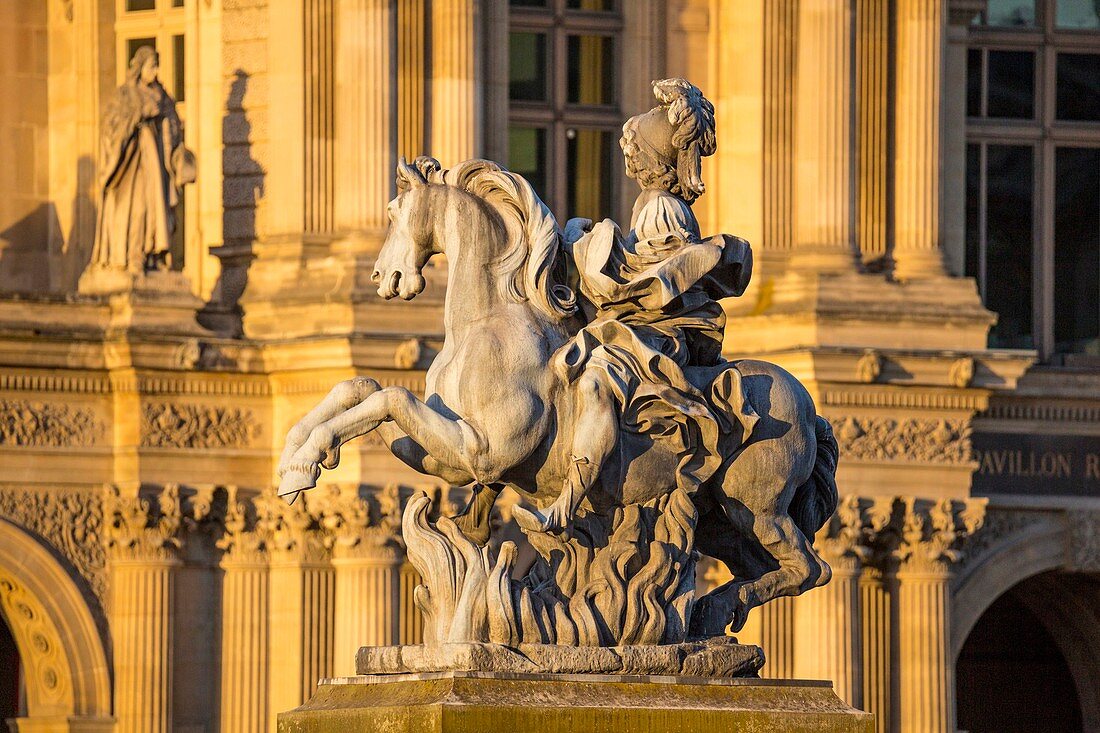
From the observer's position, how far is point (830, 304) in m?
32.6

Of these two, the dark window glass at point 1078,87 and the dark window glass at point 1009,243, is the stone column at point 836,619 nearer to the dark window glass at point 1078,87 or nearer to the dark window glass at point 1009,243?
the dark window glass at point 1009,243

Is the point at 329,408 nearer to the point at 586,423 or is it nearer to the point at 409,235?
the point at 409,235

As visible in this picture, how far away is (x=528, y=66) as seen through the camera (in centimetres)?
3441

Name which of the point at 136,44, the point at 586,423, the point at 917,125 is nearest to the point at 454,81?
the point at 136,44

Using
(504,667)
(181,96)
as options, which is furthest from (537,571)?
(181,96)

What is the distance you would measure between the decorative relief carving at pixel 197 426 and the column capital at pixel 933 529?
18.6 feet

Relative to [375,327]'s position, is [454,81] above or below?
above

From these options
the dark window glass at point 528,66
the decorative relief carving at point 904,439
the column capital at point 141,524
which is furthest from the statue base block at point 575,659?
the dark window glass at point 528,66

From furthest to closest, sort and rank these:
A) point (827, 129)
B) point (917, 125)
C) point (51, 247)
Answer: point (51, 247) < point (917, 125) < point (827, 129)

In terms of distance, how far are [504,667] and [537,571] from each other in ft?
2.22

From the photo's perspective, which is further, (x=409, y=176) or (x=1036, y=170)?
(x=1036, y=170)

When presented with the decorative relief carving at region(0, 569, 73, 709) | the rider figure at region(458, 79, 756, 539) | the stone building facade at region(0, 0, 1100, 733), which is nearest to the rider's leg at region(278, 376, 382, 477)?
the rider figure at region(458, 79, 756, 539)

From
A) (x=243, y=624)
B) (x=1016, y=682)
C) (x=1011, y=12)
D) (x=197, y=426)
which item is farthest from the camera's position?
(x=1016, y=682)

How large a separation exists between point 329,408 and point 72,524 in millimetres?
17969
